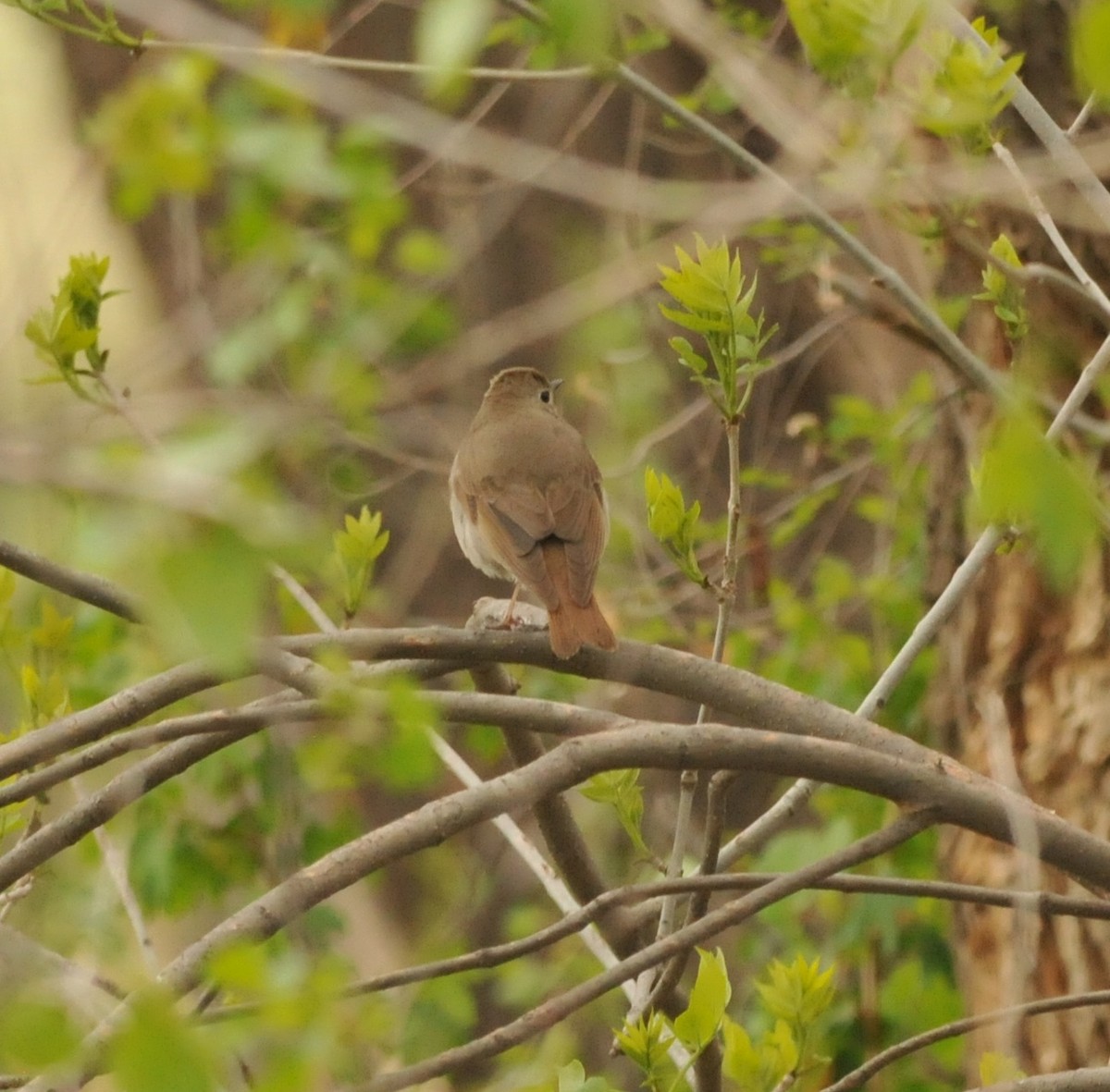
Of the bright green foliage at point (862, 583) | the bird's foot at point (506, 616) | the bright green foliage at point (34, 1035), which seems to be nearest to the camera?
the bright green foliage at point (34, 1035)

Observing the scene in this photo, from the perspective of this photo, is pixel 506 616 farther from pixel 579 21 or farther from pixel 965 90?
pixel 579 21

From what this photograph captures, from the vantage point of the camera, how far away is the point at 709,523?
5355 millimetres

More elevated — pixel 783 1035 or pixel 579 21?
→ pixel 579 21

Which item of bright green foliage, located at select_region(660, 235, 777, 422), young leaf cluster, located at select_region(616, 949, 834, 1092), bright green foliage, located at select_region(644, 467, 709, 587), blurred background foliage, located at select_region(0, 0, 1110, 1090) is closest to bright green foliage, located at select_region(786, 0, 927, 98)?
blurred background foliage, located at select_region(0, 0, 1110, 1090)

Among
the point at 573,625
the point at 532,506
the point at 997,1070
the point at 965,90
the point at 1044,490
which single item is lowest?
the point at 997,1070

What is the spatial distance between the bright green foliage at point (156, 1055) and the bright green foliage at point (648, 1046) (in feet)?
4.06

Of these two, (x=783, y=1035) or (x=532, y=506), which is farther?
(x=532, y=506)

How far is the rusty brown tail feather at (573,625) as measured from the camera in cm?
271

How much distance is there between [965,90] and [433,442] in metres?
3.38

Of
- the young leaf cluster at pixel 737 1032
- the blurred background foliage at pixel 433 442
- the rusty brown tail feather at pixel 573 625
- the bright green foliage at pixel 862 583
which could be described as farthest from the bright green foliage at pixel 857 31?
the bright green foliage at pixel 862 583

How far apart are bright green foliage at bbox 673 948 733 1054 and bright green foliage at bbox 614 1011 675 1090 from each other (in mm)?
64

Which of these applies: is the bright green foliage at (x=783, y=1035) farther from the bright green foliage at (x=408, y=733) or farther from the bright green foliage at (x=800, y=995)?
the bright green foliage at (x=408, y=733)

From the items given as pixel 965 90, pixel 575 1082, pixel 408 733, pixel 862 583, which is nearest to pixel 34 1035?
pixel 408 733

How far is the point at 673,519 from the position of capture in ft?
8.54
